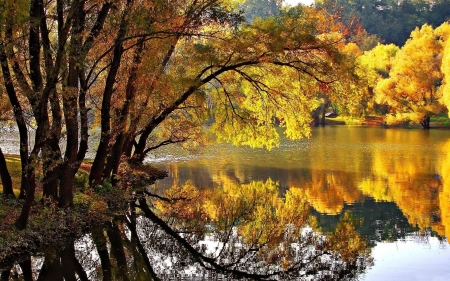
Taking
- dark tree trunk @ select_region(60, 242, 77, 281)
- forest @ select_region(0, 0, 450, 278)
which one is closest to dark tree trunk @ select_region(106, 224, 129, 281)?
dark tree trunk @ select_region(60, 242, 77, 281)

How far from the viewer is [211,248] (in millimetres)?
14133

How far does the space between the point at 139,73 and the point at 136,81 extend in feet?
0.91

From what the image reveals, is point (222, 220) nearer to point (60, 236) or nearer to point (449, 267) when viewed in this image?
point (60, 236)

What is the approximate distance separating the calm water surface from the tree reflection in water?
2.55ft

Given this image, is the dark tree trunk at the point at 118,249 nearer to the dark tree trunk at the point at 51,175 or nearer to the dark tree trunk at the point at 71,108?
the dark tree trunk at the point at 71,108

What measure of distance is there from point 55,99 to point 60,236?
353 centimetres

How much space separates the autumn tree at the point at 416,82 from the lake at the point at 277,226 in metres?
25.5

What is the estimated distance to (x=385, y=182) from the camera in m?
24.2

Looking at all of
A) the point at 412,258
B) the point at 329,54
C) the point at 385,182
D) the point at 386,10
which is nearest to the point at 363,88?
the point at 329,54

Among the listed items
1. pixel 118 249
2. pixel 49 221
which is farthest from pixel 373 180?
A: pixel 49 221

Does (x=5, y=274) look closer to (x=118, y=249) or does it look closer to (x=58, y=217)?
(x=118, y=249)

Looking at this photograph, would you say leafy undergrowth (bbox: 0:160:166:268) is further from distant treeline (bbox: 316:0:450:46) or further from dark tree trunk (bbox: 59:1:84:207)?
distant treeline (bbox: 316:0:450:46)

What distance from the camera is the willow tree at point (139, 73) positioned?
44.2 ft

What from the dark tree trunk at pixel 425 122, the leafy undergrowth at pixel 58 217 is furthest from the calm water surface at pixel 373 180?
the dark tree trunk at pixel 425 122
